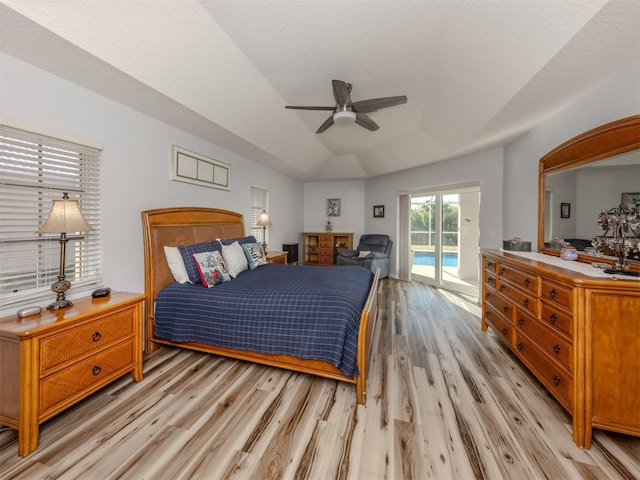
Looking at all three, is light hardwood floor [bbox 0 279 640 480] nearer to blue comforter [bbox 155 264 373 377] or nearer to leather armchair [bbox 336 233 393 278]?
blue comforter [bbox 155 264 373 377]

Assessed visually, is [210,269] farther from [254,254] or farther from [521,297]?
[521,297]

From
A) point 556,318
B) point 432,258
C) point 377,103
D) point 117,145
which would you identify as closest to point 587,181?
point 556,318

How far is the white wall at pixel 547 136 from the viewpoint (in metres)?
1.87

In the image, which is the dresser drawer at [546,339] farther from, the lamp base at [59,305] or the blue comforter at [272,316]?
the lamp base at [59,305]

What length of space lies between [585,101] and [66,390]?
4.56m

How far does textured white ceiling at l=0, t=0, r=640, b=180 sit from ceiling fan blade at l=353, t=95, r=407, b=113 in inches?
12.9

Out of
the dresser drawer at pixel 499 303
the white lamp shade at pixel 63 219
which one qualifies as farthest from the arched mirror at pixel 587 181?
the white lamp shade at pixel 63 219

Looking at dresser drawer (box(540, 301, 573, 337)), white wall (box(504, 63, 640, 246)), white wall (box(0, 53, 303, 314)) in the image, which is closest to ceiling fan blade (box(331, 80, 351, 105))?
white wall (box(0, 53, 303, 314))

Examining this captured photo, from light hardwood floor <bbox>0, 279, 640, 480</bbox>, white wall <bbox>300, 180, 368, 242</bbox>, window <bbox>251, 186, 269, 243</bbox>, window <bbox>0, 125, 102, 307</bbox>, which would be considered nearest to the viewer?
light hardwood floor <bbox>0, 279, 640, 480</bbox>

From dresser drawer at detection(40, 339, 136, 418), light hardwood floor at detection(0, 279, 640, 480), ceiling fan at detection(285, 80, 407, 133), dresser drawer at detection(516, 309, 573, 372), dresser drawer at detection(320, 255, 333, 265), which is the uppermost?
ceiling fan at detection(285, 80, 407, 133)

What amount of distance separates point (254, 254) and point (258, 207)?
1.69 meters

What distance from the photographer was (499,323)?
8.66ft

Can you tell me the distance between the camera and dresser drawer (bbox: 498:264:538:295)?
2013 mm

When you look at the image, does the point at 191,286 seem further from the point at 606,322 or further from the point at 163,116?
the point at 606,322
